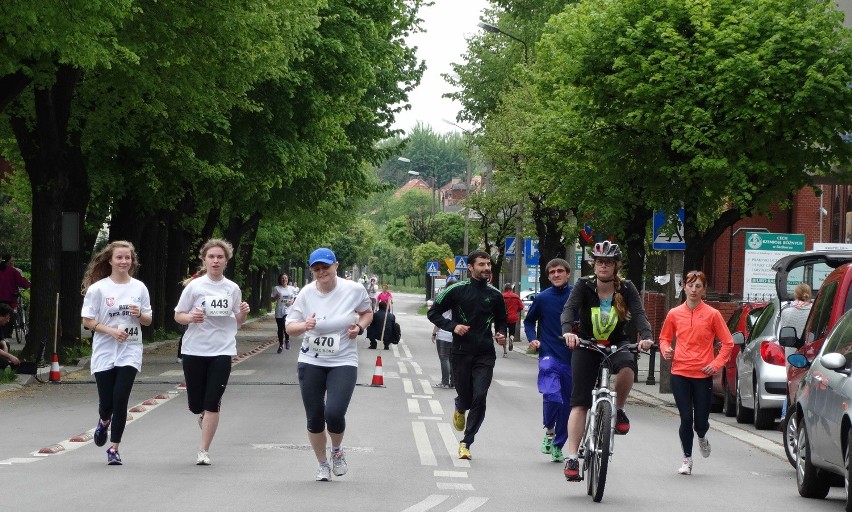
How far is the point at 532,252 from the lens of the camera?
156 feet

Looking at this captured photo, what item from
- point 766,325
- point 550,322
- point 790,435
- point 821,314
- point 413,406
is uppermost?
point 821,314

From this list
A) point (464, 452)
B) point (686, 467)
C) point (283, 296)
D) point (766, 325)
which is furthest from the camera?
point (283, 296)

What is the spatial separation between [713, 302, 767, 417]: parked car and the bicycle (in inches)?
Result: 369

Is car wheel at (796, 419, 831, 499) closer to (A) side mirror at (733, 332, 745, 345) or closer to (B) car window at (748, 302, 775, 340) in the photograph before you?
(A) side mirror at (733, 332, 745, 345)

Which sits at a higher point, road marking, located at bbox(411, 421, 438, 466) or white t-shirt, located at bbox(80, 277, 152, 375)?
white t-shirt, located at bbox(80, 277, 152, 375)

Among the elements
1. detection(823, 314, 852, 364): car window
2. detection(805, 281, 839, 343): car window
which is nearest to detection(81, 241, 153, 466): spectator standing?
detection(823, 314, 852, 364): car window

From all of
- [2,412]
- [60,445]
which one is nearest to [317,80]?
[2,412]

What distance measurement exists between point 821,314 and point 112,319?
20.6 ft

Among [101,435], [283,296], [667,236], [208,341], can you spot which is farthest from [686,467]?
[283,296]

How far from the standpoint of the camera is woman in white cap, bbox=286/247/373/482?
36.5 feet

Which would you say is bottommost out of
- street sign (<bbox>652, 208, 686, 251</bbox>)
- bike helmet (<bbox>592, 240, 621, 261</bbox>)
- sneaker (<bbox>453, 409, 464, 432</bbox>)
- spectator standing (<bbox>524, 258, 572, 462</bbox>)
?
sneaker (<bbox>453, 409, 464, 432</bbox>)

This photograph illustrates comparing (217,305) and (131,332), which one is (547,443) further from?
(131,332)

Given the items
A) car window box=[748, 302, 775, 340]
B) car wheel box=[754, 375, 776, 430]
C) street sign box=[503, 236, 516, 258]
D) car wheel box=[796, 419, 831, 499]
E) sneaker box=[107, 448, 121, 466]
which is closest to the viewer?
car wheel box=[796, 419, 831, 499]

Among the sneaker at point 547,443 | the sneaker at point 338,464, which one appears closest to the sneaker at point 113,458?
the sneaker at point 338,464
